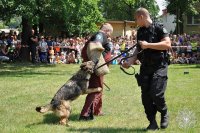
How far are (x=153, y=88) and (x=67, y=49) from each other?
71.3 ft

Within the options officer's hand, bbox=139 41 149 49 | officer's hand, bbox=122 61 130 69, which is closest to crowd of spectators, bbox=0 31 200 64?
officer's hand, bbox=122 61 130 69

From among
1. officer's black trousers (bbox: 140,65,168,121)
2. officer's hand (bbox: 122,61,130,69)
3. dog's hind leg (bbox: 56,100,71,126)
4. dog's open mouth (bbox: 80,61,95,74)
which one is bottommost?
dog's hind leg (bbox: 56,100,71,126)

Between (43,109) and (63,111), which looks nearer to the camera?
(43,109)

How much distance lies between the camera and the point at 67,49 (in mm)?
28750

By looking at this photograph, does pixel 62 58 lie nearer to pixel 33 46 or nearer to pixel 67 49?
pixel 67 49

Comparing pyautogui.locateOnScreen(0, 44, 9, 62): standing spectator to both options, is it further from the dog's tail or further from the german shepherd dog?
the dog's tail

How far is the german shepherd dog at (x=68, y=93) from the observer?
795cm

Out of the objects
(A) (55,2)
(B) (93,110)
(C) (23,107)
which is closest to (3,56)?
(A) (55,2)

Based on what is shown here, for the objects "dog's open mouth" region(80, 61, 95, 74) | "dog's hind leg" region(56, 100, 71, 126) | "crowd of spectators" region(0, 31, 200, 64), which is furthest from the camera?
"crowd of spectators" region(0, 31, 200, 64)

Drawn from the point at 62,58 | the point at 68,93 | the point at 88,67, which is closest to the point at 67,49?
the point at 62,58

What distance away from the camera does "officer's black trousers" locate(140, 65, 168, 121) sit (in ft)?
23.9

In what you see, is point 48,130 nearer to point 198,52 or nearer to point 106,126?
point 106,126

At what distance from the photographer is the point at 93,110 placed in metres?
8.94

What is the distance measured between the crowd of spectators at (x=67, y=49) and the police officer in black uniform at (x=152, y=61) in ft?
63.9
